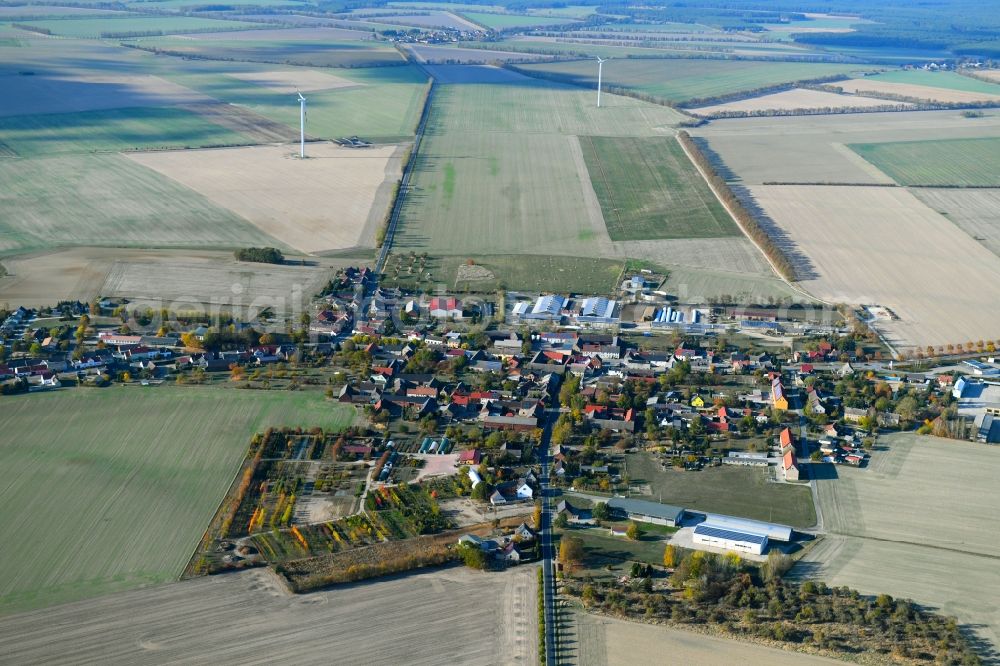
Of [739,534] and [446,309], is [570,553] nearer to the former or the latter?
[739,534]

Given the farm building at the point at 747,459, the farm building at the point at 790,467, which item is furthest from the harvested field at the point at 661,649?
the farm building at the point at 747,459

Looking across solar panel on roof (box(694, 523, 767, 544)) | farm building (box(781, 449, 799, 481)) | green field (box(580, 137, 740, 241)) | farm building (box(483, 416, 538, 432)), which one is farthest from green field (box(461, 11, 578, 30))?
solar panel on roof (box(694, 523, 767, 544))

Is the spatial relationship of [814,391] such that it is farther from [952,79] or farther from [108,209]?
[952,79]

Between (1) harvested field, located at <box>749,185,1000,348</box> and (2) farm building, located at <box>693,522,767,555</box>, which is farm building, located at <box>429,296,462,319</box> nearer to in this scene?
(1) harvested field, located at <box>749,185,1000,348</box>

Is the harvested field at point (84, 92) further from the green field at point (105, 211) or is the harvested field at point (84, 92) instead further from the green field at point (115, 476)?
the green field at point (115, 476)

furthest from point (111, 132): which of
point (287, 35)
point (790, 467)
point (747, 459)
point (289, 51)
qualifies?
point (287, 35)
